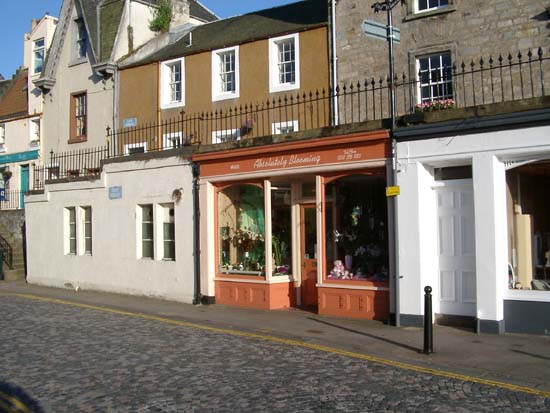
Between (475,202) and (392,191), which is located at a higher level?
(392,191)

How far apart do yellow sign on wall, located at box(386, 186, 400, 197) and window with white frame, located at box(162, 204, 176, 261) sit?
6338 millimetres

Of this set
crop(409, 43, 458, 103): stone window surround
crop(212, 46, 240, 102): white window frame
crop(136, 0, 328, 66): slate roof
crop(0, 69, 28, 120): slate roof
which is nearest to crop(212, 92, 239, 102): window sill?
crop(212, 46, 240, 102): white window frame

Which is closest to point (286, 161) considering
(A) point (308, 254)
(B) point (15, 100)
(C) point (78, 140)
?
(A) point (308, 254)

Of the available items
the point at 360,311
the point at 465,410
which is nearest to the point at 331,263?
the point at 360,311

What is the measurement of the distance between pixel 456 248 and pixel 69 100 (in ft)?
68.9

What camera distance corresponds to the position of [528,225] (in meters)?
11.1

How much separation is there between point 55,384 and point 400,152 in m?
6.92

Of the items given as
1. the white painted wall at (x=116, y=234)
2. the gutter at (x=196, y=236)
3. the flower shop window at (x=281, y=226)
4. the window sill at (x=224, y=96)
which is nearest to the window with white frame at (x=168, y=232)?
the white painted wall at (x=116, y=234)

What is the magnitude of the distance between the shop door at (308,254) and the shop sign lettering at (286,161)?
3.98 feet

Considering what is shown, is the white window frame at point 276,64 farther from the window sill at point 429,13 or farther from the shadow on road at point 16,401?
the shadow on road at point 16,401

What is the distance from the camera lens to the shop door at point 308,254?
13.8 meters

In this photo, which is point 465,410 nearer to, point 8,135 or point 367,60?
point 367,60

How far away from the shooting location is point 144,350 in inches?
378

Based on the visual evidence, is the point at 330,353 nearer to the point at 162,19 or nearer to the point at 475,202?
the point at 475,202
